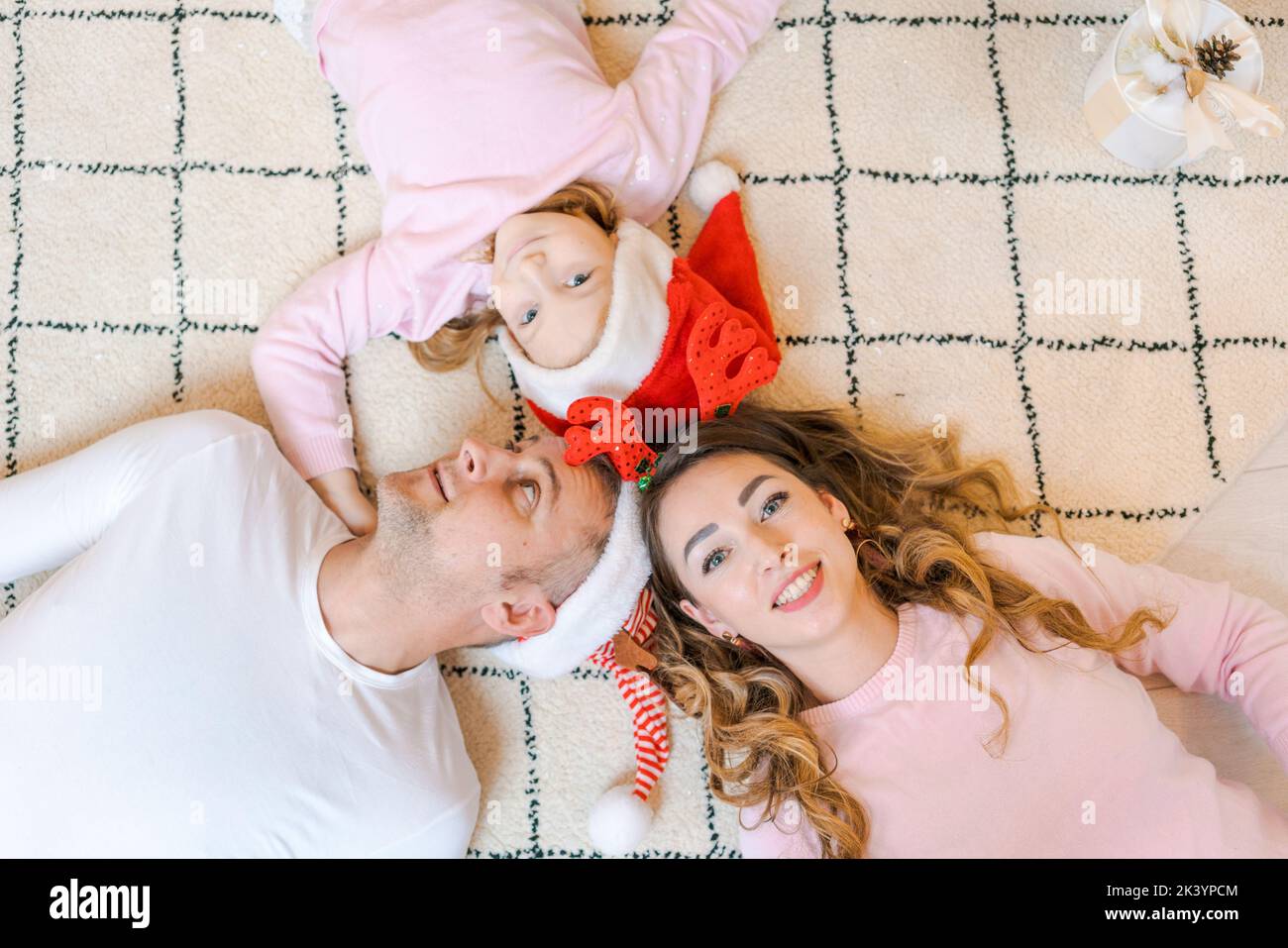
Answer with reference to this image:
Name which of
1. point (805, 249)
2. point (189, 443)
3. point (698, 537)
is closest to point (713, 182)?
point (805, 249)

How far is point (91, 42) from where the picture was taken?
161 cm

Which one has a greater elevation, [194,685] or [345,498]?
[345,498]

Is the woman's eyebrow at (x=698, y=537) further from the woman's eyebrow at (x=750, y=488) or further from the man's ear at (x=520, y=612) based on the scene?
the man's ear at (x=520, y=612)

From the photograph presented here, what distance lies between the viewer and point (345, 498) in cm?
150

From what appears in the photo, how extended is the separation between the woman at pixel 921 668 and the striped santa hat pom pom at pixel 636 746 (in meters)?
0.03

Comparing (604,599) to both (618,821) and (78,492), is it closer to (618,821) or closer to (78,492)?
(618,821)

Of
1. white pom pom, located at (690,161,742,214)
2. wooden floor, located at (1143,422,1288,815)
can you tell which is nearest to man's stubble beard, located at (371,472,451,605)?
white pom pom, located at (690,161,742,214)

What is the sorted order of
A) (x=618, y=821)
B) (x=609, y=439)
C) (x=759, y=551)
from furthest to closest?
(x=618, y=821)
(x=609, y=439)
(x=759, y=551)

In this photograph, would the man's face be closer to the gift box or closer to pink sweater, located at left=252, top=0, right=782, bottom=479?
pink sweater, located at left=252, top=0, right=782, bottom=479

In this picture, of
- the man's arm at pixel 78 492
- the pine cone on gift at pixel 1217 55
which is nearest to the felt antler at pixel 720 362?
the man's arm at pixel 78 492

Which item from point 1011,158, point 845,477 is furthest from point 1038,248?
point 845,477

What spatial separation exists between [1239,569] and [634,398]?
92cm
